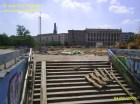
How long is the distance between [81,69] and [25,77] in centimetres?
399

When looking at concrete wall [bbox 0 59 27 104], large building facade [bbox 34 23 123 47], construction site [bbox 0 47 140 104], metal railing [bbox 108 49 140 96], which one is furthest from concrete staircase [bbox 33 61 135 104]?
large building facade [bbox 34 23 123 47]

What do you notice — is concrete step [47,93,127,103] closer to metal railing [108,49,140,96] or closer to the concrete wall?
metal railing [108,49,140,96]

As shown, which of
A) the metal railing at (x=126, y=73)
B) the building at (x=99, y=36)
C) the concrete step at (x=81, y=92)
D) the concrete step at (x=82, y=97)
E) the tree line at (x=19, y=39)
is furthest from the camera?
the building at (x=99, y=36)

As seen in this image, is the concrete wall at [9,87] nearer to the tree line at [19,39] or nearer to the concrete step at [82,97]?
the concrete step at [82,97]

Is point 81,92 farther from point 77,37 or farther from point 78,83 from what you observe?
point 77,37

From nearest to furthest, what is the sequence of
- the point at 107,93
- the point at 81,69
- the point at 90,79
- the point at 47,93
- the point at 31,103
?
the point at 31,103
the point at 47,93
the point at 107,93
the point at 90,79
the point at 81,69

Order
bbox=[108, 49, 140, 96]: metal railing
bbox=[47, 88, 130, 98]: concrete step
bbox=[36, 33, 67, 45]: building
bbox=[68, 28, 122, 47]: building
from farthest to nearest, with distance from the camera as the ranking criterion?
1. bbox=[36, 33, 67, 45]: building
2. bbox=[68, 28, 122, 47]: building
3. bbox=[108, 49, 140, 96]: metal railing
4. bbox=[47, 88, 130, 98]: concrete step

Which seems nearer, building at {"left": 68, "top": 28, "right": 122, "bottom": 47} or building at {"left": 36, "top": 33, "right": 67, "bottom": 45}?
building at {"left": 68, "top": 28, "right": 122, "bottom": 47}

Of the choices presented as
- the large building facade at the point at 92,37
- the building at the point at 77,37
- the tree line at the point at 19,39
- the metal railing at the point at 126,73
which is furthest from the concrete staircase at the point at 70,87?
the building at the point at 77,37

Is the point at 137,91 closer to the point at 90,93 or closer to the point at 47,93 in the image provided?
the point at 90,93

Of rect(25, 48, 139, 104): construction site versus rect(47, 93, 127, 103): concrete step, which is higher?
rect(25, 48, 139, 104): construction site

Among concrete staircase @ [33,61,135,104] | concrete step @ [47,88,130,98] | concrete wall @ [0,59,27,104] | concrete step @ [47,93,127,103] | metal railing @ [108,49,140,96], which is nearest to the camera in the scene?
concrete wall @ [0,59,27,104]

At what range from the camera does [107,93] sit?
12.7 meters

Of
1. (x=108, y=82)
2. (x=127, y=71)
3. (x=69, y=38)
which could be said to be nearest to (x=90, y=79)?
(x=108, y=82)
